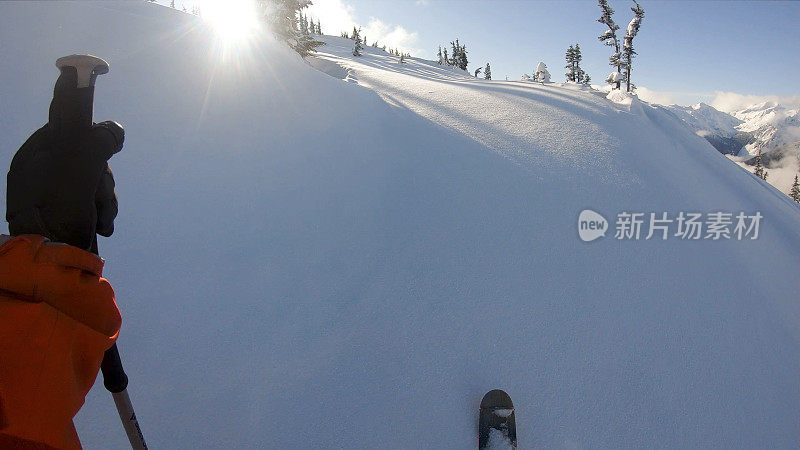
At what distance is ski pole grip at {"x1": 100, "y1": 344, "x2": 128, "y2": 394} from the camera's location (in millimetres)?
2441

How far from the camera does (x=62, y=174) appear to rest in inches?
83.0

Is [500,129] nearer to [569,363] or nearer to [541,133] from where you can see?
[541,133]

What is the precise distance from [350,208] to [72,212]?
12.5ft

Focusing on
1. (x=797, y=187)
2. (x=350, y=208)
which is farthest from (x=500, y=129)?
(x=797, y=187)

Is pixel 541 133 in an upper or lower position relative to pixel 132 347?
upper

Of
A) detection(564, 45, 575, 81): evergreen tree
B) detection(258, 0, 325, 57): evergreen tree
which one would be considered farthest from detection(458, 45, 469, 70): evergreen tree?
detection(258, 0, 325, 57): evergreen tree

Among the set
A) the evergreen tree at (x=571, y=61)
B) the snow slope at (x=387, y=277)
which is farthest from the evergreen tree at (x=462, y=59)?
the snow slope at (x=387, y=277)

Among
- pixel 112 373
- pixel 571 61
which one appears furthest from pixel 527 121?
pixel 571 61

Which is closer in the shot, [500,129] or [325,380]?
[325,380]

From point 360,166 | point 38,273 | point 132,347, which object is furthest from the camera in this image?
point 360,166

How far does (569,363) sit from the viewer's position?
3.97m

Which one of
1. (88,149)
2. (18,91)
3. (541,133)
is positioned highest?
(541,133)

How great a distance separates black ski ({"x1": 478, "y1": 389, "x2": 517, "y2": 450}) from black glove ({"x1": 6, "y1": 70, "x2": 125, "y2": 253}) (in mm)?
3565

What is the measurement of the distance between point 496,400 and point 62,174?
3.99 m
